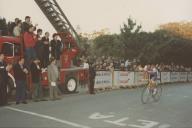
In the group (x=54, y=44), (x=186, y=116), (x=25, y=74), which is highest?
(x=54, y=44)

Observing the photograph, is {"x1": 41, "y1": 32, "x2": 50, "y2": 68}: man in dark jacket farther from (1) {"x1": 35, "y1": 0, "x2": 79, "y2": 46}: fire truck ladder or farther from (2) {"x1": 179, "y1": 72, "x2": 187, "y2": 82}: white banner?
(2) {"x1": 179, "y1": 72, "x2": 187, "y2": 82}: white banner

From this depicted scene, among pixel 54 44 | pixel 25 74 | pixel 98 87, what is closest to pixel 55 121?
pixel 25 74

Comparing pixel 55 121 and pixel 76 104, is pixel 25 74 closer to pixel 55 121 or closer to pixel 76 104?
pixel 76 104

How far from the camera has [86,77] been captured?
89.1 ft

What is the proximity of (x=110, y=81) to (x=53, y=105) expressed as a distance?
12.6 metres

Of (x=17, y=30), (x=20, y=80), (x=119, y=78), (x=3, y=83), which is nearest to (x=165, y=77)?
(x=119, y=78)

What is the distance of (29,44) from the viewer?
2095 centimetres

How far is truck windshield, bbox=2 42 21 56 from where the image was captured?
21.3 meters

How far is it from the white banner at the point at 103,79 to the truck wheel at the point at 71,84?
11.7ft

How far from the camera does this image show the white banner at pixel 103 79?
95.0ft

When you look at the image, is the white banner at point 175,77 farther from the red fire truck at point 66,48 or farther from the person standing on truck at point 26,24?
the person standing on truck at point 26,24

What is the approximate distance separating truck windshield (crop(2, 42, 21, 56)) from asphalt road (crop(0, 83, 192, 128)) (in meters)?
3.27

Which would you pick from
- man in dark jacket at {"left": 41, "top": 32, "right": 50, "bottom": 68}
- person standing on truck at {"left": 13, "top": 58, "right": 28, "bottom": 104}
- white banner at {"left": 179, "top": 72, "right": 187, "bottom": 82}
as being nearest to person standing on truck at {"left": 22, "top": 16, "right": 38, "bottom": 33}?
man in dark jacket at {"left": 41, "top": 32, "right": 50, "bottom": 68}

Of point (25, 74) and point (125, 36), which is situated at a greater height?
point (125, 36)
